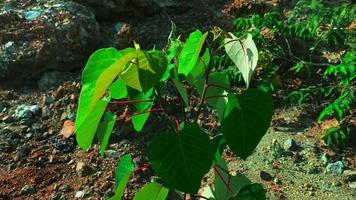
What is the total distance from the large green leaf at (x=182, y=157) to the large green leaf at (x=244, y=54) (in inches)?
6.4

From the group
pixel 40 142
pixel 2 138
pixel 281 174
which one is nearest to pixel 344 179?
pixel 281 174

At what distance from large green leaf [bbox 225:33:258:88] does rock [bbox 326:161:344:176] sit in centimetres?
153

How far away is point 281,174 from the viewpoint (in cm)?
269

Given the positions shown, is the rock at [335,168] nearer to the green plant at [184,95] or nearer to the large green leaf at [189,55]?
the green plant at [184,95]

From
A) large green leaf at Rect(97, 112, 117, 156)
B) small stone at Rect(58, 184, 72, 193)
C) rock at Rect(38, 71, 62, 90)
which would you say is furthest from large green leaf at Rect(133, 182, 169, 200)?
rock at Rect(38, 71, 62, 90)

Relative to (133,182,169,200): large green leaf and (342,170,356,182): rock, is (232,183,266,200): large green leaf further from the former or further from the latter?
(342,170,356,182): rock

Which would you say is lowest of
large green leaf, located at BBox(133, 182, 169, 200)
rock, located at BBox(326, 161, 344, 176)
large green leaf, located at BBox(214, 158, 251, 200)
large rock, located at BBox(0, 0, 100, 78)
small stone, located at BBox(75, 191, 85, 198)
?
rock, located at BBox(326, 161, 344, 176)

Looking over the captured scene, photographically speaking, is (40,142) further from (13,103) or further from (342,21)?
(342,21)

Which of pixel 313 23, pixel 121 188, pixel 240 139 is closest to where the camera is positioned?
pixel 240 139

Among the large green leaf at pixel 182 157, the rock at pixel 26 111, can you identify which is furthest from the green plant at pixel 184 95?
the rock at pixel 26 111

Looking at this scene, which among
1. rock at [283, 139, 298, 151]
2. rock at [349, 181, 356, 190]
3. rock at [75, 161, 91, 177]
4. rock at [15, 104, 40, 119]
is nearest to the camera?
rock at [349, 181, 356, 190]

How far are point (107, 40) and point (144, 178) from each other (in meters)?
1.17

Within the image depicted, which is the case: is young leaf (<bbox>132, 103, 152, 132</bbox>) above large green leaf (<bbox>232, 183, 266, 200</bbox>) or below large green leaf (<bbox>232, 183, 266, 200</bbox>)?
above

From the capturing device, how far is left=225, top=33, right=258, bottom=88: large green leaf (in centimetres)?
125
